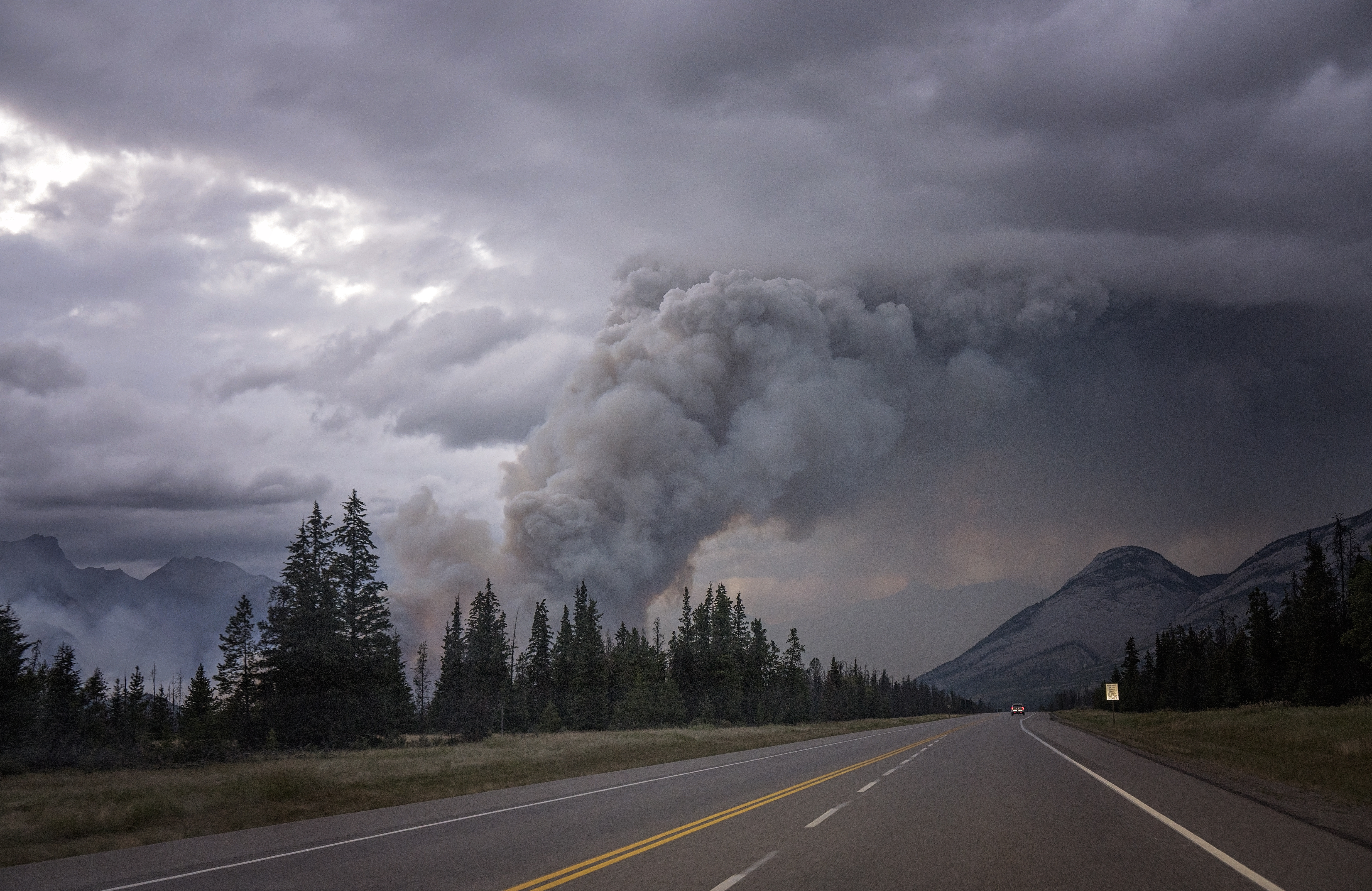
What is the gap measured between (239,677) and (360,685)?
10581mm

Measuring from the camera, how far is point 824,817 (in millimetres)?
12195

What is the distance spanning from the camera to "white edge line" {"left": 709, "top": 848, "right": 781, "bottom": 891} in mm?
7566

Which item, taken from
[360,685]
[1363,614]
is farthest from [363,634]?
[1363,614]

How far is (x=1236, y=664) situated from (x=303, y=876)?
106m

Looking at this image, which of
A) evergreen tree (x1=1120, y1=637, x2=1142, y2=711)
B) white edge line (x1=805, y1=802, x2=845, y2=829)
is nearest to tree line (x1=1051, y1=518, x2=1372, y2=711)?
evergreen tree (x1=1120, y1=637, x2=1142, y2=711)

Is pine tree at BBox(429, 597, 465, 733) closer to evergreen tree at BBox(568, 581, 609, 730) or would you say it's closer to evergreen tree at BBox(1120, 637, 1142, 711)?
evergreen tree at BBox(568, 581, 609, 730)

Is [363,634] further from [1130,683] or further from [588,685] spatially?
[1130,683]

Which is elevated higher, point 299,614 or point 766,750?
point 299,614

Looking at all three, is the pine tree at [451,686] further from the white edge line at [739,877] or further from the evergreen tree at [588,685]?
the white edge line at [739,877]

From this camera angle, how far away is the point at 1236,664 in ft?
303

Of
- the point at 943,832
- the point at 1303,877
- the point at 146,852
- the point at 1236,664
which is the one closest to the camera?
the point at 1303,877

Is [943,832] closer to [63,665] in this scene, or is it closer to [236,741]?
[236,741]

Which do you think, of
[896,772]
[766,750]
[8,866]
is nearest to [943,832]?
[896,772]

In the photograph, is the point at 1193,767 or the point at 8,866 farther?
the point at 1193,767
